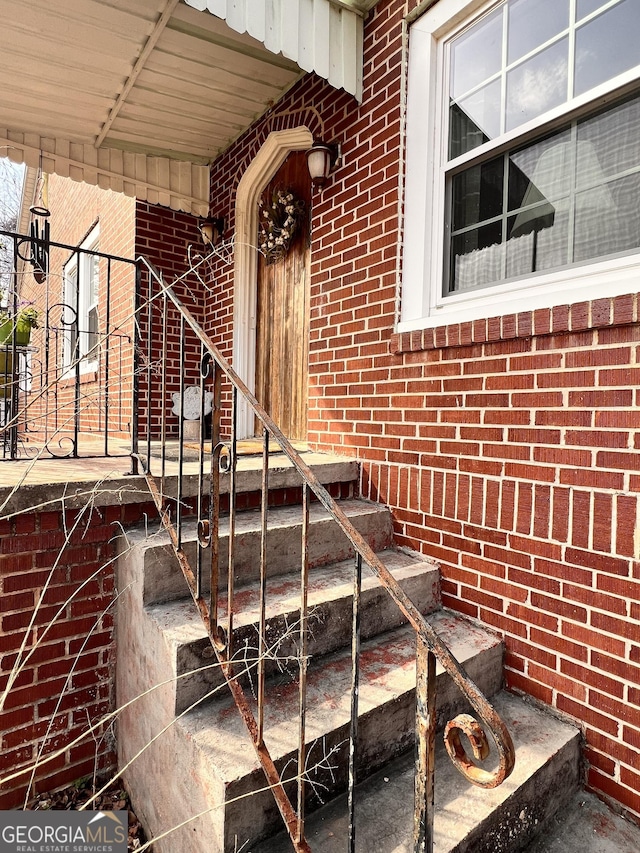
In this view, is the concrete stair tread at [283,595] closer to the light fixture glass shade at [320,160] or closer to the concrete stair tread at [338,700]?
the concrete stair tread at [338,700]

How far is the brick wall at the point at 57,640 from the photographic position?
2.00 meters

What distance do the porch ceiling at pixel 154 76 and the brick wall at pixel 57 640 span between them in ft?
8.21

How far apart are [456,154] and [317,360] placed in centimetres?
143

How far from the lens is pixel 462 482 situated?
2.34 meters

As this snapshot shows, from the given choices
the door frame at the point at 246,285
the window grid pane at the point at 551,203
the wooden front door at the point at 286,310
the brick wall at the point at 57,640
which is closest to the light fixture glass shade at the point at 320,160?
the wooden front door at the point at 286,310

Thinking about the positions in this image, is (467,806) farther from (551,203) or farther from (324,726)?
(551,203)

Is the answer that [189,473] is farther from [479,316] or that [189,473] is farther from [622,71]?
[622,71]

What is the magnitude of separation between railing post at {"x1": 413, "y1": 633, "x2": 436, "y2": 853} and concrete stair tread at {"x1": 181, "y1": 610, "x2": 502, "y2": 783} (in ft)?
1.78

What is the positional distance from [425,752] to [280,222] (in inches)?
149

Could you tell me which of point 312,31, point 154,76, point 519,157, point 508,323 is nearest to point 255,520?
point 508,323
